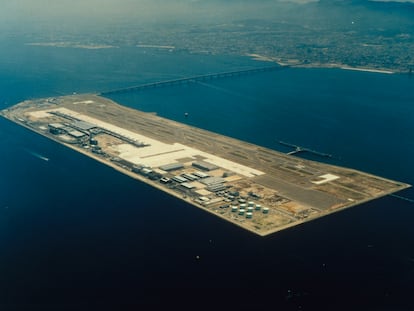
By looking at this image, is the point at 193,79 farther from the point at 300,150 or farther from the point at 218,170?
the point at 218,170

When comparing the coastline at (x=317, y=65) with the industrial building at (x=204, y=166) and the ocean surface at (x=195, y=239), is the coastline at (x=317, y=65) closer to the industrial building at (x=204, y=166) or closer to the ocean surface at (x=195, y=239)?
the ocean surface at (x=195, y=239)

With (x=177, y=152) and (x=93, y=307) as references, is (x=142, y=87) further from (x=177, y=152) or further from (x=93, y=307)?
(x=93, y=307)

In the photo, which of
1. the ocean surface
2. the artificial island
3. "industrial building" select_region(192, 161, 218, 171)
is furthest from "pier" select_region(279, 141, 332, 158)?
"industrial building" select_region(192, 161, 218, 171)

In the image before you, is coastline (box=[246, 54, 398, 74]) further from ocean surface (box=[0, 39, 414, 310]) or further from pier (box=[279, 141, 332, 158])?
pier (box=[279, 141, 332, 158])

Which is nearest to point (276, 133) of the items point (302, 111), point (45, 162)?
point (302, 111)

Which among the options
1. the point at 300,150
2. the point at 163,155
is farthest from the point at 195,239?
the point at 300,150
